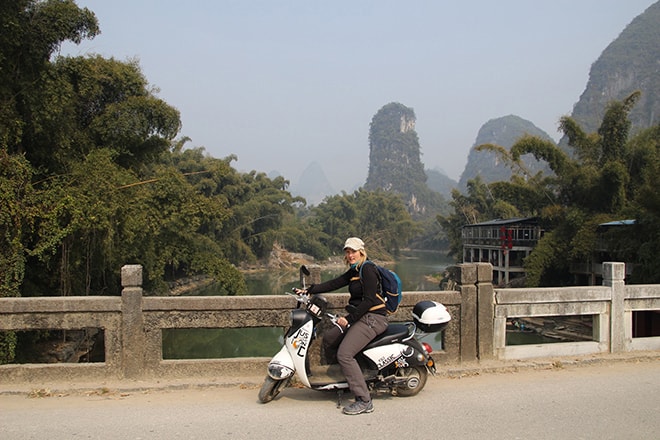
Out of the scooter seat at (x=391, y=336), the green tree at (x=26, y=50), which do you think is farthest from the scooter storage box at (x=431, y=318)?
the green tree at (x=26, y=50)

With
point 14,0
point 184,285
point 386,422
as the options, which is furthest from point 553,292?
point 184,285

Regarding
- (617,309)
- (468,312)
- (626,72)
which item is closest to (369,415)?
(468,312)

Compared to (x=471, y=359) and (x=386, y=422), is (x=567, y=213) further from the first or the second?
(x=386, y=422)

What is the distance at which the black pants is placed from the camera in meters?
4.11

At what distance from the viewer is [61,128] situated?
13047 millimetres

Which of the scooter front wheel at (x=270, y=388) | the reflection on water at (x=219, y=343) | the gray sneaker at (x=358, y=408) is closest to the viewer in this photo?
the gray sneaker at (x=358, y=408)

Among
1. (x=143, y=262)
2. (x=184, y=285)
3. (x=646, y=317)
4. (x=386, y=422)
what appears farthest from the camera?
(x=184, y=285)

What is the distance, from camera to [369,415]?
4.05 meters

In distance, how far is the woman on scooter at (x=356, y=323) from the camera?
13.5 ft

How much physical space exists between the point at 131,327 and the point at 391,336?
258 centimetres

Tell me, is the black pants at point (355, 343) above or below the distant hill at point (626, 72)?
below

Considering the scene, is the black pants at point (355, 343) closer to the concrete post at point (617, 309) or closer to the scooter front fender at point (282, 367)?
the scooter front fender at point (282, 367)

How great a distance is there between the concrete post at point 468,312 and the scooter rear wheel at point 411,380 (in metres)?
1.17

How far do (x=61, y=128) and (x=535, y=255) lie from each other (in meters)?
22.6
